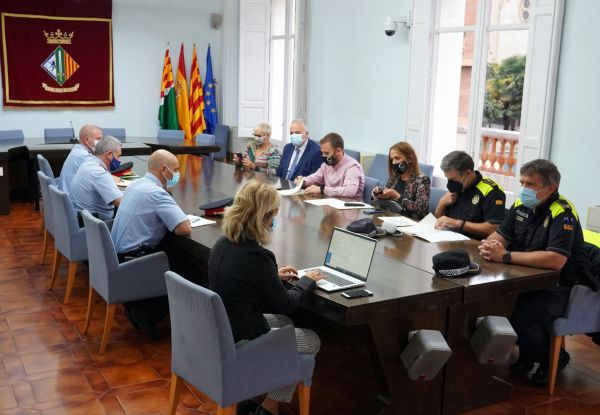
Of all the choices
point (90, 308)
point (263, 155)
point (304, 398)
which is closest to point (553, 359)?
point (304, 398)

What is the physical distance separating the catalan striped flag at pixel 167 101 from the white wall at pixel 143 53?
7.2 inches

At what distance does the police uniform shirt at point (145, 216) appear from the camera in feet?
13.6

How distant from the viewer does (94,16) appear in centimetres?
1030

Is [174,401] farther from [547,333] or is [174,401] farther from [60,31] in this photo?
[60,31]

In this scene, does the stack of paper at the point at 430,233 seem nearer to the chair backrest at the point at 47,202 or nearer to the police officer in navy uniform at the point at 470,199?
the police officer in navy uniform at the point at 470,199

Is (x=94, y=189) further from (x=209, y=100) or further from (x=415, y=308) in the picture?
(x=209, y=100)

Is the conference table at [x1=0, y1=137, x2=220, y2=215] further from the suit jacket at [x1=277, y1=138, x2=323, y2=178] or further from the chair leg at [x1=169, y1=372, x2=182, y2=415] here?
the chair leg at [x1=169, y1=372, x2=182, y2=415]

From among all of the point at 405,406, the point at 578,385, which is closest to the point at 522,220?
the point at 578,385

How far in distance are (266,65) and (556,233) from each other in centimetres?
757

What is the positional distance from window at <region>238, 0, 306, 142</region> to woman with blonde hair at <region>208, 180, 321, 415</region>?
23.0ft

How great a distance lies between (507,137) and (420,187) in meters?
2.05

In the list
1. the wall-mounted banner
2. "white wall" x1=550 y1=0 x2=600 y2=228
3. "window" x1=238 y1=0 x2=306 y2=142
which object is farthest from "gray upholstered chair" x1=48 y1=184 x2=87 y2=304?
the wall-mounted banner

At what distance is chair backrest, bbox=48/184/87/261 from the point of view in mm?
4738

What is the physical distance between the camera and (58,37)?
10.2 meters
